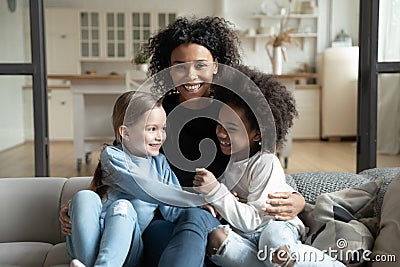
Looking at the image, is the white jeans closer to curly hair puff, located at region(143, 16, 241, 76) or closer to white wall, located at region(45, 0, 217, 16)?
curly hair puff, located at region(143, 16, 241, 76)

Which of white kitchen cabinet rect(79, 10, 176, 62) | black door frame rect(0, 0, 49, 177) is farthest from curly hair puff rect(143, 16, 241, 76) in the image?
white kitchen cabinet rect(79, 10, 176, 62)

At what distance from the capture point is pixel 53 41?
7.39m

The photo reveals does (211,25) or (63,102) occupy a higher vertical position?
(211,25)

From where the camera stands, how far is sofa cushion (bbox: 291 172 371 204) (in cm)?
169

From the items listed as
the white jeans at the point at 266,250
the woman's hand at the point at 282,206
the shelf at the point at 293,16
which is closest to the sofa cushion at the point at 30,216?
the white jeans at the point at 266,250

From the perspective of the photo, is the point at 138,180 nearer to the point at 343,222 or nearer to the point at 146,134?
the point at 146,134

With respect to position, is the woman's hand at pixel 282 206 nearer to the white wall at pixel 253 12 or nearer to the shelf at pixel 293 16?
the white wall at pixel 253 12

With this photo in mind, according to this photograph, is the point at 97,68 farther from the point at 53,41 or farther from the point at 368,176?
the point at 368,176

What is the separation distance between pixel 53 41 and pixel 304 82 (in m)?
3.51

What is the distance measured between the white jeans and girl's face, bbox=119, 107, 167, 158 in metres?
0.30

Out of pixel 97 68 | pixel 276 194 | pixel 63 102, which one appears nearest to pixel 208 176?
pixel 276 194

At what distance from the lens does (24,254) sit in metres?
1.63

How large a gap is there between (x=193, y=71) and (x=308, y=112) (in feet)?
18.8

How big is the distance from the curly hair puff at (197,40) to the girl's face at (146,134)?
0.31 metres
